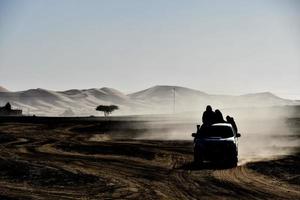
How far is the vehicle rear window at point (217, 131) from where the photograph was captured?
2358 centimetres

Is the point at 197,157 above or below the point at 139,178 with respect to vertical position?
above

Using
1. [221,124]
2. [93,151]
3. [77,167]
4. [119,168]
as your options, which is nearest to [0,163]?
[77,167]

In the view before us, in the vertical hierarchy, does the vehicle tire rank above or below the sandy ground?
above

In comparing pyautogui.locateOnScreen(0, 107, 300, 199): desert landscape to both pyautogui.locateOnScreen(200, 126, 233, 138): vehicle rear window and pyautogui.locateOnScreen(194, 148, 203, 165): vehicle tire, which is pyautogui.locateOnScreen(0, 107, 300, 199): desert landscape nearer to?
pyautogui.locateOnScreen(194, 148, 203, 165): vehicle tire

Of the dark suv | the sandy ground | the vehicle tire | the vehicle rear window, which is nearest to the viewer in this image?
the sandy ground

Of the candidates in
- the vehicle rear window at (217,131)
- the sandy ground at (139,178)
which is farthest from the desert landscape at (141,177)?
the vehicle rear window at (217,131)

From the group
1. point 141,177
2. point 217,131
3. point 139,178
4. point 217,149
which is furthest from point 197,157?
point 139,178

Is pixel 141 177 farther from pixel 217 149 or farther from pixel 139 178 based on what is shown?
pixel 217 149

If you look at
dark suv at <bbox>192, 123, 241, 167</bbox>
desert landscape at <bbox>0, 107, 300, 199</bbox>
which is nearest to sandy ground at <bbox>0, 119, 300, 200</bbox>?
desert landscape at <bbox>0, 107, 300, 199</bbox>

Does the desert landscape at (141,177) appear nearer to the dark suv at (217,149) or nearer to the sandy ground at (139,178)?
the sandy ground at (139,178)

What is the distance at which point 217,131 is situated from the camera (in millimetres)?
23859

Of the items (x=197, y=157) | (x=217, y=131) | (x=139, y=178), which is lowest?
(x=139, y=178)

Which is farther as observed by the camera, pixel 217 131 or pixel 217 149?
pixel 217 131

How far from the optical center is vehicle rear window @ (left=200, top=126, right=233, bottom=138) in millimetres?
23577
